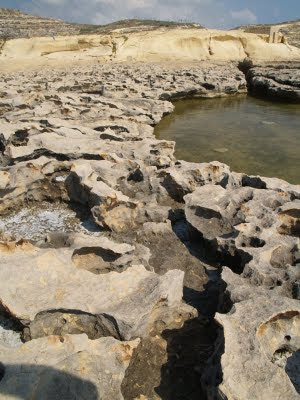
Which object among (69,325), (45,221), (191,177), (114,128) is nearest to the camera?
(69,325)

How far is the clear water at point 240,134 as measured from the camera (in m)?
10.0

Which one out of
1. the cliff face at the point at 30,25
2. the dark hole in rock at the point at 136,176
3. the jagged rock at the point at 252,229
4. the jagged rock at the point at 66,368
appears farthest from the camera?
the cliff face at the point at 30,25

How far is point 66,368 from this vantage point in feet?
10.1

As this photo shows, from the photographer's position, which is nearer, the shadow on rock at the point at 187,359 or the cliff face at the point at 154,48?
the shadow on rock at the point at 187,359

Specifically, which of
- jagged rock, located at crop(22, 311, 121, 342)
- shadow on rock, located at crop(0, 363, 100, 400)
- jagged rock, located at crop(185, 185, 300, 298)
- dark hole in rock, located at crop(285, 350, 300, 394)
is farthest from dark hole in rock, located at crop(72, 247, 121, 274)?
dark hole in rock, located at crop(285, 350, 300, 394)

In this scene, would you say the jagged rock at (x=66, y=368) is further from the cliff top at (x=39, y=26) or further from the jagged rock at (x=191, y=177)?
the cliff top at (x=39, y=26)

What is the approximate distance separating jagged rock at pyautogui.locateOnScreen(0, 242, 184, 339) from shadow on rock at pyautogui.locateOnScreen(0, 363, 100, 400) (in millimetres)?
709

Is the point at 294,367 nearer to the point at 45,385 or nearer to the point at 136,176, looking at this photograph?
the point at 45,385

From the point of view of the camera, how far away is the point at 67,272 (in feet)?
14.0

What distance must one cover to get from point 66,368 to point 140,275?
1.41 meters

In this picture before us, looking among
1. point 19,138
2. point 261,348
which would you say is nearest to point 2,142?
point 19,138

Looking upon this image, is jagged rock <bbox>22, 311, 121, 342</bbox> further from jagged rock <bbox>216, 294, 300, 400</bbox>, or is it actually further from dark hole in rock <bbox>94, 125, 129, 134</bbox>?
dark hole in rock <bbox>94, 125, 129, 134</bbox>

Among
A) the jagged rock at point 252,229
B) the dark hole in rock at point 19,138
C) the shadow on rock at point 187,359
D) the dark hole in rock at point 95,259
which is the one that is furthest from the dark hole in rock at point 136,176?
the shadow on rock at point 187,359

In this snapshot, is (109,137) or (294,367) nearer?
(294,367)
